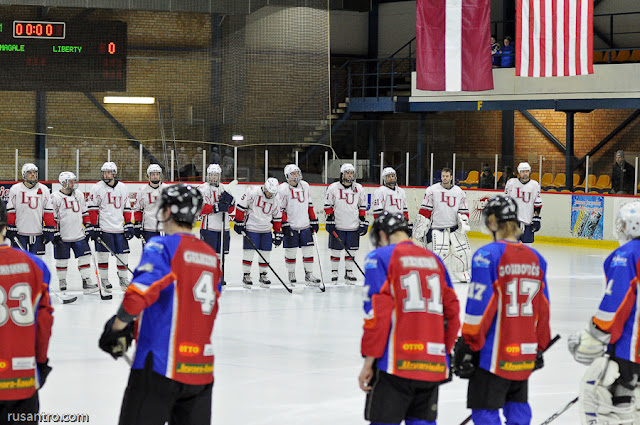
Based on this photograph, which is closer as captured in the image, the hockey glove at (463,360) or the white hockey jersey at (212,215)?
the hockey glove at (463,360)

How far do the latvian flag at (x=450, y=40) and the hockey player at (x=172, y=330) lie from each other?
12721 millimetres

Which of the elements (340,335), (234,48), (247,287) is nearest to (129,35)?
(234,48)

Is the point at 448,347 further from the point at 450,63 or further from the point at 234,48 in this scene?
the point at 234,48

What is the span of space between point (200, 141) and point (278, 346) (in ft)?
40.2

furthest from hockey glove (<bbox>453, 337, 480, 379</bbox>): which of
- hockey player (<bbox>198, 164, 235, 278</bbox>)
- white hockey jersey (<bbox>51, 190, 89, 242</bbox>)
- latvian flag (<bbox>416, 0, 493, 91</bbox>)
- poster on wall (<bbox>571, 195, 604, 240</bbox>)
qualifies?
poster on wall (<bbox>571, 195, 604, 240</bbox>)

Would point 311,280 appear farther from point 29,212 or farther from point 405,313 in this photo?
point 405,313

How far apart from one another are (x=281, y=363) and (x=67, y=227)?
14.5 feet

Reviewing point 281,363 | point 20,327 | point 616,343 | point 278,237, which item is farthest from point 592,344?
point 278,237

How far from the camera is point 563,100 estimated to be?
1916cm

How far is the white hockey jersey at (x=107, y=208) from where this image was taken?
36.7 feet

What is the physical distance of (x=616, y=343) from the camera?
14.9 ft

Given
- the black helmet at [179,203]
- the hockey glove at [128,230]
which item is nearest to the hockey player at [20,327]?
the black helmet at [179,203]

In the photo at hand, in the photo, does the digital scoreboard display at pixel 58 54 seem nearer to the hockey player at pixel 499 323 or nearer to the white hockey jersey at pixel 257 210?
the white hockey jersey at pixel 257 210

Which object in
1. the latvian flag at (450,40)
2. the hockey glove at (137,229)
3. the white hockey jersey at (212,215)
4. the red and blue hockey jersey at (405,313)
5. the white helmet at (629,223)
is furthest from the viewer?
the latvian flag at (450,40)
